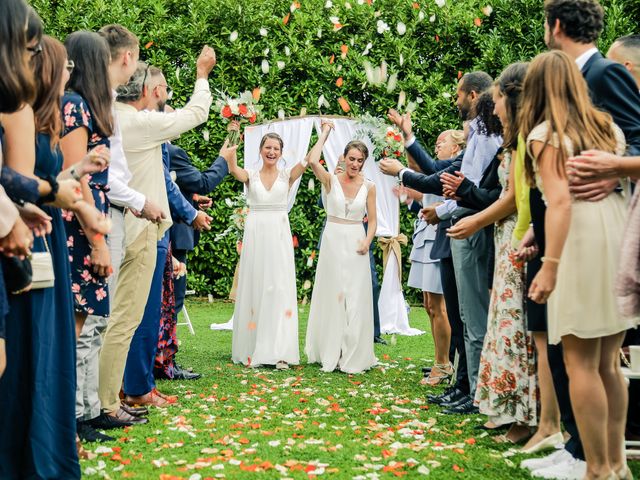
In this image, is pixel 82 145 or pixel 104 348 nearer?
pixel 82 145

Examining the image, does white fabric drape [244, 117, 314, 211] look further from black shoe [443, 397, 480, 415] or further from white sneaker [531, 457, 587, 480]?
white sneaker [531, 457, 587, 480]

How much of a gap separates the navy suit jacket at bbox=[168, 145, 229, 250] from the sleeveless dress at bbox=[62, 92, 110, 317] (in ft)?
9.41

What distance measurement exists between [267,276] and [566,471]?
4.97 metres

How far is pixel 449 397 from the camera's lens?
614 cm

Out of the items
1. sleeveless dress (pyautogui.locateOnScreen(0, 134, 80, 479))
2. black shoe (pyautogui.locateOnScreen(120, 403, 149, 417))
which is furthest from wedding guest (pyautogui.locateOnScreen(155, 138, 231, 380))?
sleeveless dress (pyautogui.locateOnScreen(0, 134, 80, 479))

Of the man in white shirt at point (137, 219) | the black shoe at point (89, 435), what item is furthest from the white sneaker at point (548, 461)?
the man in white shirt at point (137, 219)

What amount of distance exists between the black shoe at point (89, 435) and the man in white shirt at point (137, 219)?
39cm

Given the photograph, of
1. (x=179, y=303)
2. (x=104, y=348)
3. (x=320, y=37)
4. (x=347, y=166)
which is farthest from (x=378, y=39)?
(x=104, y=348)

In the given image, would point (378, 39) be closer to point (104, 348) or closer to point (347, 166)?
point (347, 166)

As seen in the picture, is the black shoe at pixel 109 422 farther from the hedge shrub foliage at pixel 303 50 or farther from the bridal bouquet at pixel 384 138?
the hedge shrub foliage at pixel 303 50

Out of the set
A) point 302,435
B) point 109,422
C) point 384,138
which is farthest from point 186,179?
point 384,138

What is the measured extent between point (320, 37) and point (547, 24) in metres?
9.07

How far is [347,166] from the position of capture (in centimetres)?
853

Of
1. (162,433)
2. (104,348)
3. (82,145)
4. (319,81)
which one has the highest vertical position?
(319,81)
